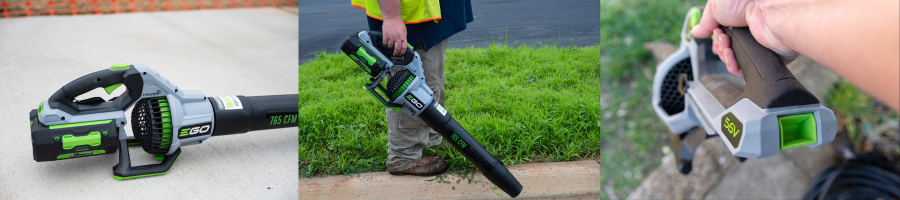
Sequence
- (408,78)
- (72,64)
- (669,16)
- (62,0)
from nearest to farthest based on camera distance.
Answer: (408,78)
(669,16)
(72,64)
(62,0)

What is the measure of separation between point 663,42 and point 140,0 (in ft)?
16.5

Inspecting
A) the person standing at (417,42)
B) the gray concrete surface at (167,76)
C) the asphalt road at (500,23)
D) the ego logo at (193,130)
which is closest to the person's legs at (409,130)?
the person standing at (417,42)

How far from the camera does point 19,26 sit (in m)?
3.87

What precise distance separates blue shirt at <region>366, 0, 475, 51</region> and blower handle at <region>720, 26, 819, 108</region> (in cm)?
75

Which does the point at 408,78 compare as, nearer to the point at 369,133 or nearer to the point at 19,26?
the point at 369,133

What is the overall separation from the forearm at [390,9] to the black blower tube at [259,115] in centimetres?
94

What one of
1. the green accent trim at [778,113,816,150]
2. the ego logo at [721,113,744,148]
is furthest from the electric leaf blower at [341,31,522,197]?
the green accent trim at [778,113,816,150]

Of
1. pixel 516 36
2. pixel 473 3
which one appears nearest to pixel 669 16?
pixel 516 36

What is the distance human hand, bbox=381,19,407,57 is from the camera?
1.30 m

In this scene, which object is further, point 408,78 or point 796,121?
point 408,78

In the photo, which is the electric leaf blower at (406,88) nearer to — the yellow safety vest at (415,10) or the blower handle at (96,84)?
the yellow safety vest at (415,10)

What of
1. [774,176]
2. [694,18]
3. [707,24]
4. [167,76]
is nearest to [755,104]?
[707,24]

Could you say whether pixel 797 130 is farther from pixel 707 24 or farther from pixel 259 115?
pixel 259 115

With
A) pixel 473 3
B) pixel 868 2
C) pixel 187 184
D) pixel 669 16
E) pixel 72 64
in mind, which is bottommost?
pixel 187 184
